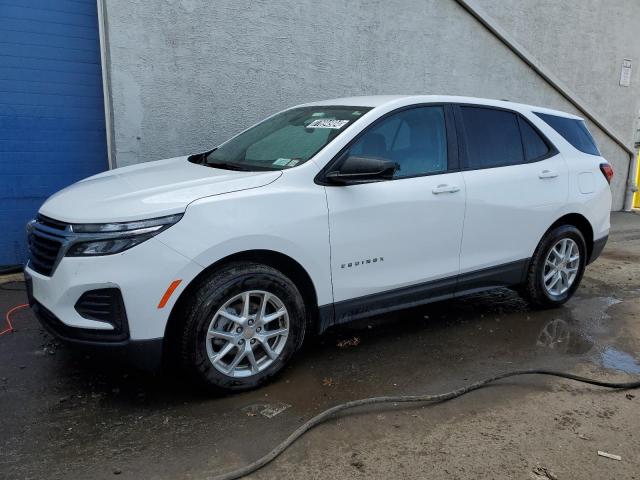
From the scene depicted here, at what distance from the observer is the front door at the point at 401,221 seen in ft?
11.9

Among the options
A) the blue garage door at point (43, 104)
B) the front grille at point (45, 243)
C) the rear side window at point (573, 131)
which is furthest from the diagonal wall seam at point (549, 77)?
the front grille at point (45, 243)

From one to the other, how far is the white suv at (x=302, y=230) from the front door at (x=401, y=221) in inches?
0.4

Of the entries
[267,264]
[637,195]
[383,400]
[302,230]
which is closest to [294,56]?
[302,230]

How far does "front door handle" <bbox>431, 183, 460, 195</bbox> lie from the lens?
4016mm

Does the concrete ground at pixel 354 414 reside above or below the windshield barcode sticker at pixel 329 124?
→ below

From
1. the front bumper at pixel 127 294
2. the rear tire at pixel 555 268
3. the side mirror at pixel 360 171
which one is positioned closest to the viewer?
the front bumper at pixel 127 294

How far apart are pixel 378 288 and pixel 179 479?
178 centimetres

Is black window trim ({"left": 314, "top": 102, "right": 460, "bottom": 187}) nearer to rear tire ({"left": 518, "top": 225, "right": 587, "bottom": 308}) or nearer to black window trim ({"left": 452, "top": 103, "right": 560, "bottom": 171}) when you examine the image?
black window trim ({"left": 452, "top": 103, "right": 560, "bottom": 171})

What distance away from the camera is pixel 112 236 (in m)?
2.98

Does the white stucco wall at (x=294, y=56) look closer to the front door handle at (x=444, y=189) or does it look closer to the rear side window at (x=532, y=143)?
the rear side window at (x=532, y=143)

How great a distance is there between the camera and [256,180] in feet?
11.2

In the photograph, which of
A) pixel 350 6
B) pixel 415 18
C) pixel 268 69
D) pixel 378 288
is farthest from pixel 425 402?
pixel 415 18

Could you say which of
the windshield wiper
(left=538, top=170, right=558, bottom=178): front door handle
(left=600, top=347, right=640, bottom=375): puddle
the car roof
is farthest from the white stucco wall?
(left=600, top=347, right=640, bottom=375): puddle

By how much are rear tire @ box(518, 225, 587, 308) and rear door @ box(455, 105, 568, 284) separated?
0.16 m
